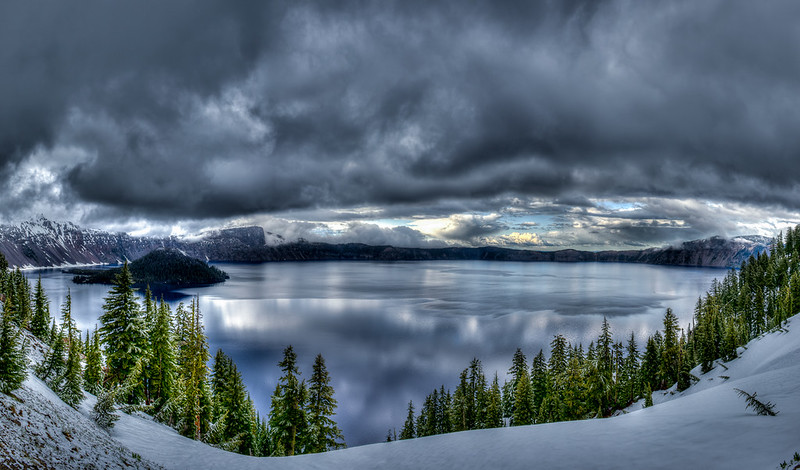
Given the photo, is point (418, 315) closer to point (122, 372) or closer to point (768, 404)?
point (122, 372)

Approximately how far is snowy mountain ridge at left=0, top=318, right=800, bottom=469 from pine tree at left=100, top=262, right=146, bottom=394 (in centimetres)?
568

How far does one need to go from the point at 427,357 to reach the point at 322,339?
1075 inches

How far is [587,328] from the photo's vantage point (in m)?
97.4

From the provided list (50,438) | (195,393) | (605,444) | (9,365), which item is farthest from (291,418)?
(605,444)

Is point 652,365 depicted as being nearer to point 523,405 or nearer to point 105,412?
point 523,405

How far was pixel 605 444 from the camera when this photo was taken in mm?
12617

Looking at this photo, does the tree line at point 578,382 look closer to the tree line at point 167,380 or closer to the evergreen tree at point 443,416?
the evergreen tree at point 443,416

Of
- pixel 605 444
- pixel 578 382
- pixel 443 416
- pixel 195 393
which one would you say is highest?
pixel 605 444

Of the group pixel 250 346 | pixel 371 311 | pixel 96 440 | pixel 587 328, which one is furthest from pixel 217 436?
pixel 371 311

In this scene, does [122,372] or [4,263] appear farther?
[4,263]

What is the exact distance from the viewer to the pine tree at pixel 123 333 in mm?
23562

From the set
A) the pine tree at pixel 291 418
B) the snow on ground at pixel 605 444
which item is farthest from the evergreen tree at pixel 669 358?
the pine tree at pixel 291 418

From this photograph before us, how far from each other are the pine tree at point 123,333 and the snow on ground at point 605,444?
608 centimetres

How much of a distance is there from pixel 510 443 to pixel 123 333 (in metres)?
23.3
